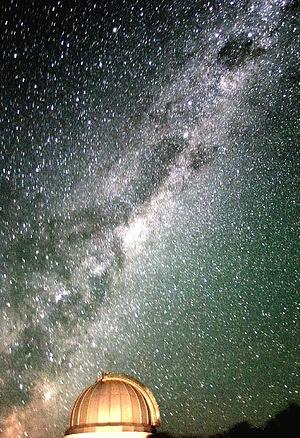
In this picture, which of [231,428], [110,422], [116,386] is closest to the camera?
[110,422]

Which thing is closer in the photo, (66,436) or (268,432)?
(66,436)

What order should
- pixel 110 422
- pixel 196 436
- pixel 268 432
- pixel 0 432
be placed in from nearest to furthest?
1. pixel 110 422
2. pixel 268 432
3. pixel 196 436
4. pixel 0 432

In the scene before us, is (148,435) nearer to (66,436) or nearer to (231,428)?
(66,436)

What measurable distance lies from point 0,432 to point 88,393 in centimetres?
A: 2601

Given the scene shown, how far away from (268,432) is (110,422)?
9993 millimetres

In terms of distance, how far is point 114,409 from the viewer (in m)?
11.2

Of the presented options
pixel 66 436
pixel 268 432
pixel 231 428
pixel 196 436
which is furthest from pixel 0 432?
pixel 66 436

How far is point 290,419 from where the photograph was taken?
1869 centimetres

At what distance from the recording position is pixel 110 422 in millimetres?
11016

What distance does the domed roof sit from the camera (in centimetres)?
1107

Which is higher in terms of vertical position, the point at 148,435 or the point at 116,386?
the point at 116,386

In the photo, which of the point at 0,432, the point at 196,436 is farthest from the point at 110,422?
the point at 0,432

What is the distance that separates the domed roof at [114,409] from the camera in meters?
11.1

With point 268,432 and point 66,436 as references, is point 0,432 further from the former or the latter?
point 66,436
